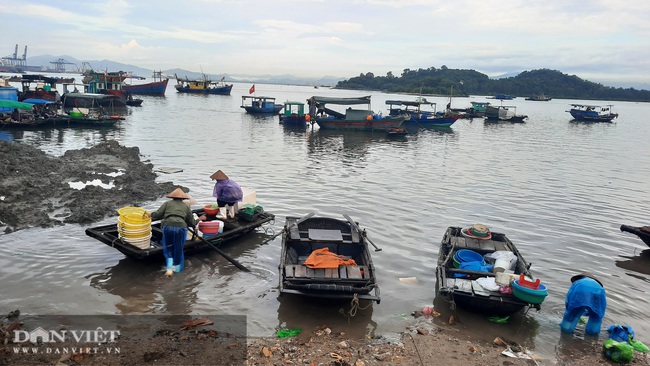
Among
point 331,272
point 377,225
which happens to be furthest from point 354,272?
point 377,225

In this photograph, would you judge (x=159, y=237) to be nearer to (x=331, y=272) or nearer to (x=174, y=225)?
(x=174, y=225)

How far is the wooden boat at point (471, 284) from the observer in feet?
25.8

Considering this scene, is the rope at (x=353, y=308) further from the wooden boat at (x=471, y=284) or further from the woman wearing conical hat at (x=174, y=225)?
the woman wearing conical hat at (x=174, y=225)

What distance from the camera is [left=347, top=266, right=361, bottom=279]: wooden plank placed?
27.1ft

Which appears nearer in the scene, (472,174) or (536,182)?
(536,182)

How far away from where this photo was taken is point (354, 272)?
27.5ft

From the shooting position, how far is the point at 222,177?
11.2m

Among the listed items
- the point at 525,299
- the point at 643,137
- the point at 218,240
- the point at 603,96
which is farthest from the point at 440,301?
the point at 603,96

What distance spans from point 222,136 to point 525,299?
1139 inches

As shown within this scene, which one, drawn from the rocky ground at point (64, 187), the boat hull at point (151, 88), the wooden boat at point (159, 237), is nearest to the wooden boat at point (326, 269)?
the wooden boat at point (159, 237)

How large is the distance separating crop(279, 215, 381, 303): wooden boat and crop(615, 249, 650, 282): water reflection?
287 inches

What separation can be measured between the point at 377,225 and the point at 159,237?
6.54 meters

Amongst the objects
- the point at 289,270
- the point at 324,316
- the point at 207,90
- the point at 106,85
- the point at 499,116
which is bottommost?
the point at 324,316

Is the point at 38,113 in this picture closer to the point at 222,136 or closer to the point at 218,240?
the point at 222,136
